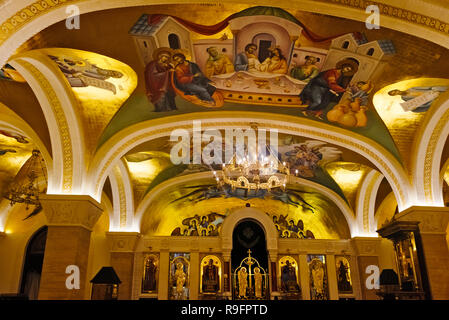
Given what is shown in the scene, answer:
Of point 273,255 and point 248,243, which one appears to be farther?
point 248,243

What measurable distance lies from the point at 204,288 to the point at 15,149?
324 inches

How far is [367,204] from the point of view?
45.0 feet

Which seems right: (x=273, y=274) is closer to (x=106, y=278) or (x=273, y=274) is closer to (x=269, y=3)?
(x=106, y=278)

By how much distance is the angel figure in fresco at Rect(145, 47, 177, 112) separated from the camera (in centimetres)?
693

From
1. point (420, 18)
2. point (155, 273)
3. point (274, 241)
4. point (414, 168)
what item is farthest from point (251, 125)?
point (155, 273)

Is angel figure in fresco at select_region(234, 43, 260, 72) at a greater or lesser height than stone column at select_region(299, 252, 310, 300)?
greater

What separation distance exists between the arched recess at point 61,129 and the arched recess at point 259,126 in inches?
15.9

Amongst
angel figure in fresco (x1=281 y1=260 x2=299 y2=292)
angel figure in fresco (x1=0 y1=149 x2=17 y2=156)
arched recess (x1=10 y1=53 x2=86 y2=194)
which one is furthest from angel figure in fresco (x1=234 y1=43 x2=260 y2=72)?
angel figure in fresco (x1=281 y1=260 x2=299 y2=292)

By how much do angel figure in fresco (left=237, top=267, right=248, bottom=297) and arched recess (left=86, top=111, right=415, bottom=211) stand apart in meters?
7.02

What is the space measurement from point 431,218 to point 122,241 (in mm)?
9786

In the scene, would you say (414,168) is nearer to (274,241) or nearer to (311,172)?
(311,172)

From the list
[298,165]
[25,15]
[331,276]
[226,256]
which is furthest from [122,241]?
[25,15]

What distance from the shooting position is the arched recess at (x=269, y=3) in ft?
14.4

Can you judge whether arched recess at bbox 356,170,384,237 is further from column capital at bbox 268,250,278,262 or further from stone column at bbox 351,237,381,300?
column capital at bbox 268,250,278,262
